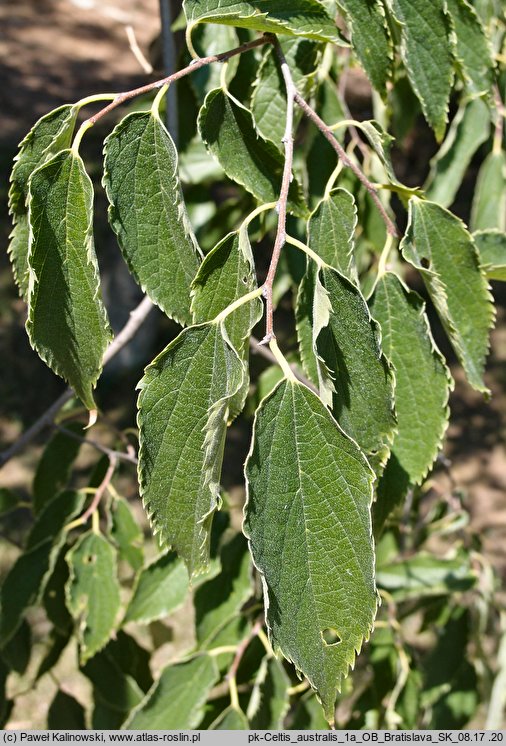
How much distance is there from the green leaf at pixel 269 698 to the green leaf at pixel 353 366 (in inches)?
23.7

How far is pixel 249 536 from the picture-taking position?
59cm

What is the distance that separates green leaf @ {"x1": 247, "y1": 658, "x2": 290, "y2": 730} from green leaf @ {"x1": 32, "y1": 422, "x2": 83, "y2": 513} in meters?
0.48

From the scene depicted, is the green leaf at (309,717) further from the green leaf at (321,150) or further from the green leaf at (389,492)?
the green leaf at (321,150)

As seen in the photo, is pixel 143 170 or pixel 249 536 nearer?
pixel 249 536

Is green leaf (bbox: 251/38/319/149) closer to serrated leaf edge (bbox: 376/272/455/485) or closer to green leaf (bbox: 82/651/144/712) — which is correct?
serrated leaf edge (bbox: 376/272/455/485)

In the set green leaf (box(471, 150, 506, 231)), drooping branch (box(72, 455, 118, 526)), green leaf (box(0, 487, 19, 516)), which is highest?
green leaf (box(471, 150, 506, 231))

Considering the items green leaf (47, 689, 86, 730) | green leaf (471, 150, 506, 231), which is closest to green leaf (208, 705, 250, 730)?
green leaf (47, 689, 86, 730)

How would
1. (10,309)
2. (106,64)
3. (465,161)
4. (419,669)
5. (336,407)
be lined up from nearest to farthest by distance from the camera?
1. (336,407)
2. (465,161)
3. (419,669)
4. (10,309)
5. (106,64)

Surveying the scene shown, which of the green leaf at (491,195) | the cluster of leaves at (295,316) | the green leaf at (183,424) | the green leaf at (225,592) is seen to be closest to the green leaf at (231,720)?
the cluster of leaves at (295,316)

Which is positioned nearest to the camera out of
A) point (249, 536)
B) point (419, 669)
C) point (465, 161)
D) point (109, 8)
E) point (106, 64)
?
point (249, 536)

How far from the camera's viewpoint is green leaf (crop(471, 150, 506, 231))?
4.36 feet

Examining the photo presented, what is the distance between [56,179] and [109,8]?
671 cm

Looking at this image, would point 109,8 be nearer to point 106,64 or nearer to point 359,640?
point 106,64
